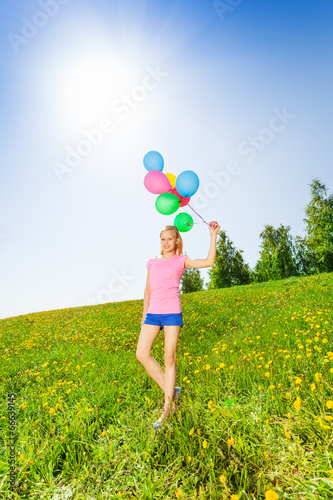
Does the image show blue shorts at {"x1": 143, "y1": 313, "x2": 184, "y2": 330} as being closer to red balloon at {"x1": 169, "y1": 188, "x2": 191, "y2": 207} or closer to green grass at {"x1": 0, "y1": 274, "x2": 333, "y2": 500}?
green grass at {"x1": 0, "y1": 274, "x2": 333, "y2": 500}

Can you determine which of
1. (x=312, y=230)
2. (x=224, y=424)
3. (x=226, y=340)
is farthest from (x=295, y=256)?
(x=224, y=424)

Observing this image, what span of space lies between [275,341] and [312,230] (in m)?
28.6

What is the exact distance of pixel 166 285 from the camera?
127 inches

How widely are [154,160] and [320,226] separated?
29.3m

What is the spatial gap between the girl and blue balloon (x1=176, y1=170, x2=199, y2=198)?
789 mm

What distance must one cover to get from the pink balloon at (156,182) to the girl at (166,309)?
2.82 feet

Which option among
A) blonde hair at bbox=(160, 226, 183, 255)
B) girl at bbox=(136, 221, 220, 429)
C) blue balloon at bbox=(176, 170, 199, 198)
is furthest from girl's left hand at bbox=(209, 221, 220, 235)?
blue balloon at bbox=(176, 170, 199, 198)

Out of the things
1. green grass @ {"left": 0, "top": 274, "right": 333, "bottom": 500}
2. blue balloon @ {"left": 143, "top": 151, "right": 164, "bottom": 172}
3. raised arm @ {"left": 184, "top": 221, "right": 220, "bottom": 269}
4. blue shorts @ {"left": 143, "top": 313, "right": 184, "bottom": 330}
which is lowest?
green grass @ {"left": 0, "top": 274, "right": 333, "bottom": 500}

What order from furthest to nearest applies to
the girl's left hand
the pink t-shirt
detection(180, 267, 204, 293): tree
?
detection(180, 267, 204, 293): tree
the girl's left hand
the pink t-shirt

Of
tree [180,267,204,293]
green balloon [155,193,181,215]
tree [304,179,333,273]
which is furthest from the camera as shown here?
tree [180,267,204,293]

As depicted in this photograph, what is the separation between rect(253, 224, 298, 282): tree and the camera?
1320 inches

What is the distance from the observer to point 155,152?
13.3 ft

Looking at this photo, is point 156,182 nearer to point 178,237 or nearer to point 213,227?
point 178,237

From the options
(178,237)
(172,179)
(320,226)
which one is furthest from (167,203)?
(320,226)
